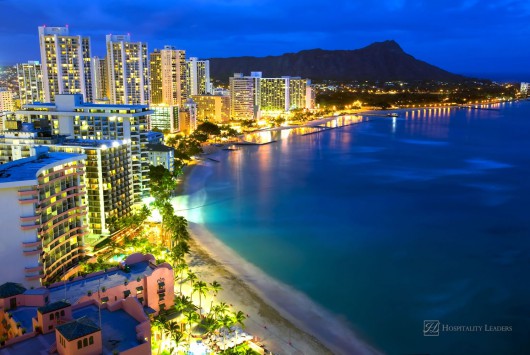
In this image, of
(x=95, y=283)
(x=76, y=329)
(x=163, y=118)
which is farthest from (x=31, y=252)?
(x=163, y=118)

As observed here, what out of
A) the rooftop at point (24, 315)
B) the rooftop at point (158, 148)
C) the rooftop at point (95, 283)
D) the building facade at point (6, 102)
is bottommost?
the rooftop at point (95, 283)

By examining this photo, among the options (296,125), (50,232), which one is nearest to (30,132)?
(50,232)

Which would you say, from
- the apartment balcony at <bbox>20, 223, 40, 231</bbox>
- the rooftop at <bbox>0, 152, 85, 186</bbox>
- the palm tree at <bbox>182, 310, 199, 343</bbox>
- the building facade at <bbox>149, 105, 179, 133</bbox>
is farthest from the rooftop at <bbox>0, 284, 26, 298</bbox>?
the building facade at <bbox>149, 105, 179, 133</bbox>

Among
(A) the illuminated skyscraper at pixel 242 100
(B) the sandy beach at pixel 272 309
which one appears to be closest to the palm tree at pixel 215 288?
(B) the sandy beach at pixel 272 309

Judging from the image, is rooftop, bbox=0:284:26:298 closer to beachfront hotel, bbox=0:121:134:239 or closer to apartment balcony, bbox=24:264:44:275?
apartment balcony, bbox=24:264:44:275

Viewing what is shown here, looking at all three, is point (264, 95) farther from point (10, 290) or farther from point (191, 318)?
point (10, 290)

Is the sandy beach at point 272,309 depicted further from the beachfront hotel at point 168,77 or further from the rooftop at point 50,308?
the beachfront hotel at point 168,77

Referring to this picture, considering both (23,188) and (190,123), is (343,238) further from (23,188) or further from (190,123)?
(190,123)
